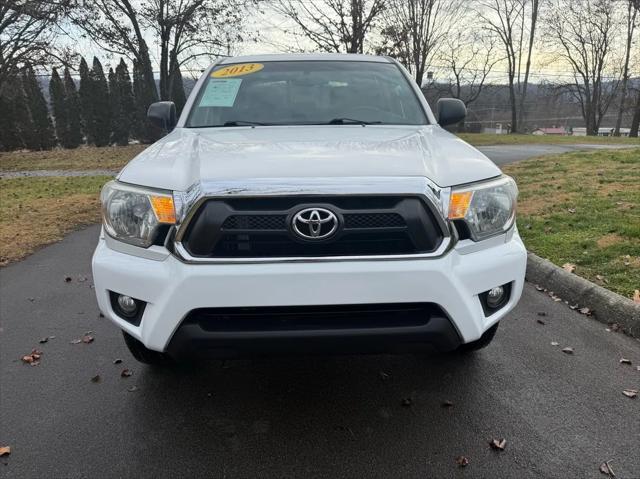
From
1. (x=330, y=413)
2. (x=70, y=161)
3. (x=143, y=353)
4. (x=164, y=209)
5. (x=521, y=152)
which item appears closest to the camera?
(x=164, y=209)

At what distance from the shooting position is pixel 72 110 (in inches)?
1184

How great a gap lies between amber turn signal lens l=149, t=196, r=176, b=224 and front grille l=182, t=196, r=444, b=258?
0.12m

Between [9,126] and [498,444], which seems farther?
[9,126]

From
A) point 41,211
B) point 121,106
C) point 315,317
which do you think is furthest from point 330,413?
point 121,106

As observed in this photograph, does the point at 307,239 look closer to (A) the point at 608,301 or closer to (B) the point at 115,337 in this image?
(B) the point at 115,337

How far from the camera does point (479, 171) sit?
2.33 meters

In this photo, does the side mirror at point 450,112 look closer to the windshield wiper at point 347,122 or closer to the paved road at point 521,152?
the windshield wiper at point 347,122

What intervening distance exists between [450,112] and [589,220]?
309 cm

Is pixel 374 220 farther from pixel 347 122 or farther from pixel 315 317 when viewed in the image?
pixel 347 122

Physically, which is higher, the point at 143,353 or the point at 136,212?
the point at 136,212

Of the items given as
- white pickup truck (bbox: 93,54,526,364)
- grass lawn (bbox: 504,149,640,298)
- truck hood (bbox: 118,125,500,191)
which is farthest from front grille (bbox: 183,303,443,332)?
grass lawn (bbox: 504,149,640,298)

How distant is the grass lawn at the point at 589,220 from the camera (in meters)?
4.32

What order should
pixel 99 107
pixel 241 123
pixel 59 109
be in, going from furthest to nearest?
pixel 99 107, pixel 59 109, pixel 241 123

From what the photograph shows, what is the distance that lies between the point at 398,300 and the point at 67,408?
6.11 feet
